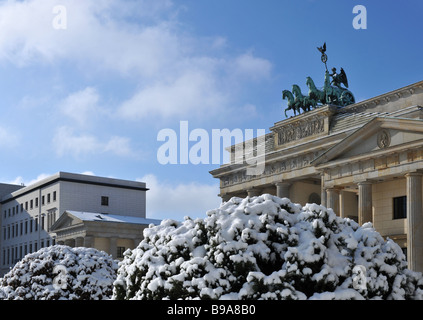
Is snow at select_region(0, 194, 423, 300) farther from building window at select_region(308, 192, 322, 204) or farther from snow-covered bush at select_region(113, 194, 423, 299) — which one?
building window at select_region(308, 192, 322, 204)

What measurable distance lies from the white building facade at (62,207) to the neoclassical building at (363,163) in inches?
1054

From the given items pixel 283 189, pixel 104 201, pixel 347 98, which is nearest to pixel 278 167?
pixel 283 189

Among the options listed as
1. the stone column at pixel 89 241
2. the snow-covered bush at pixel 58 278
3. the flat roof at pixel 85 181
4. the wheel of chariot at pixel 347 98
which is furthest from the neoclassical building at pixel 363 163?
the flat roof at pixel 85 181

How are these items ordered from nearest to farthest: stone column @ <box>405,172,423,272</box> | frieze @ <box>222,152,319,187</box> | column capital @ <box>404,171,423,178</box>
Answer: stone column @ <box>405,172,423,272</box> → column capital @ <box>404,171,423,178</box> → frieze @ <box>222,152,319,187</box>

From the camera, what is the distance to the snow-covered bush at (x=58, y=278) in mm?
28859

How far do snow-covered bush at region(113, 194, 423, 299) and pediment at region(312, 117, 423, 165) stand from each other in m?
20.5

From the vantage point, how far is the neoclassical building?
35562 millimetres

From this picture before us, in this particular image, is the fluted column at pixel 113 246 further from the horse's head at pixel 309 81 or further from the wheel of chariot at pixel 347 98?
the wheel of chariot at pixel 347 98

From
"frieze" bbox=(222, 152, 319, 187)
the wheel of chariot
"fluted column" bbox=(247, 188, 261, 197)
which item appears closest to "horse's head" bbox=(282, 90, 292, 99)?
the wheel of chariot

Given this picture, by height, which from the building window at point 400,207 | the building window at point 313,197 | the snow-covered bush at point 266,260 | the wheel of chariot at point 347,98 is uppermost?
the wheel of chariot at point 347,98

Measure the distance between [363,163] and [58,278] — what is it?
20.7 m

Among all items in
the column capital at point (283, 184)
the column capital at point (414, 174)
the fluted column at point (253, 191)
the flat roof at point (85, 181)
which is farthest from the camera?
the flat roof at point (85, 181)
